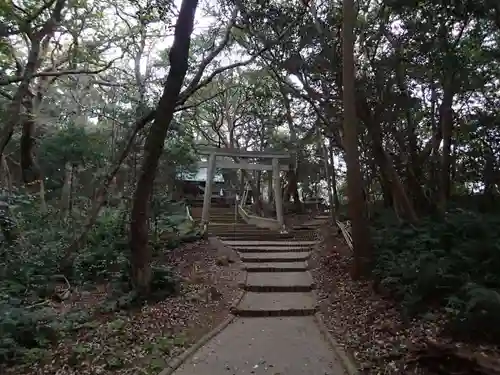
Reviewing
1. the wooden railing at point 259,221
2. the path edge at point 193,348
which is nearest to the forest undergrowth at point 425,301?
the path edge at point 193,348

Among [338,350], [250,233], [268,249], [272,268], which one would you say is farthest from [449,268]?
[250,233]

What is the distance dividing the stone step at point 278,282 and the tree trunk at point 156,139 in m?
2.27

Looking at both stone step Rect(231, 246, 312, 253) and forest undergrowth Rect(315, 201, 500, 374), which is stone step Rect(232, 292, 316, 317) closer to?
forest undergrowth Rect(315, 201, 500, 374)

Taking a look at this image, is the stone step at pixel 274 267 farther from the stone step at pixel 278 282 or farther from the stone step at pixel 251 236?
the stone step at pixel 251 236

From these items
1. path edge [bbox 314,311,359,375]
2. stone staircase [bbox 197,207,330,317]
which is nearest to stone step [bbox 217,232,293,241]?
stone staircase [bbox 197,207,330,317]

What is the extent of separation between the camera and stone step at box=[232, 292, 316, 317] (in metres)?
6.73

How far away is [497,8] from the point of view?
20.7 ft

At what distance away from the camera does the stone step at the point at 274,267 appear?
31.4 feet

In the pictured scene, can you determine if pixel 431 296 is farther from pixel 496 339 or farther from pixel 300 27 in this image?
pixel 300 27

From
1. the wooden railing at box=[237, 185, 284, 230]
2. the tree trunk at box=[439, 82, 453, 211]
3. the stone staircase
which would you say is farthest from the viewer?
the wooden railing at box=[237, 185, 284, 230]

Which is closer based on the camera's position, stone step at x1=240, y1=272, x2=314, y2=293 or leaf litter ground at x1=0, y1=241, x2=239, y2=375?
leaf litter ground at x1=0, y1=241, x2=239, y2=375

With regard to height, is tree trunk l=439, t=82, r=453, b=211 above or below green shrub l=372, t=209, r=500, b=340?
above

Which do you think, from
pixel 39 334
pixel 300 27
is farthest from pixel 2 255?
pixel 300 27

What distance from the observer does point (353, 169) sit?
742 cm
